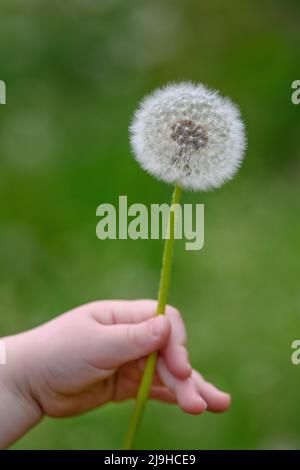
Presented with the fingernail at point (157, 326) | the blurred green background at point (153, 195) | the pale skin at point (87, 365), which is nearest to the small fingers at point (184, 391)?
the pale skin at point (87, 365)

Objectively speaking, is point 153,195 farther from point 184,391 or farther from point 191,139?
point 191,139

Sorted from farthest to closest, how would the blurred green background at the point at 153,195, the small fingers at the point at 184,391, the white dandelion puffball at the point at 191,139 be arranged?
the blurred green background at the point at 153,195, the small fingers at the point at 184,391, the white dandelion puffball at the point at 191,139

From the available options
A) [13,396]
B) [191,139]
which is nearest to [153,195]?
[13,396]

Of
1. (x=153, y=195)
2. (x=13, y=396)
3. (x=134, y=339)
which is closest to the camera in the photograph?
(x=134, y=339)

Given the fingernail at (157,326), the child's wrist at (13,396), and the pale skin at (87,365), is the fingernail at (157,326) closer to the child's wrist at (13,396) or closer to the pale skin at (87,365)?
the pale skin at (87,365)

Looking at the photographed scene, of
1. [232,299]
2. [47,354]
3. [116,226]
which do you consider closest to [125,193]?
[116,226]

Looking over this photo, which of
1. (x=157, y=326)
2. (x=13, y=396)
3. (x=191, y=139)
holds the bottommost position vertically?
(x=13, y=396)

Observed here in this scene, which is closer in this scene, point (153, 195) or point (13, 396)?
point (13, 396)

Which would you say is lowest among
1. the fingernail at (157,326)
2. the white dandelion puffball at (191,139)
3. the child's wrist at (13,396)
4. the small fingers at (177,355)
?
the child's wrist at (13,396)
